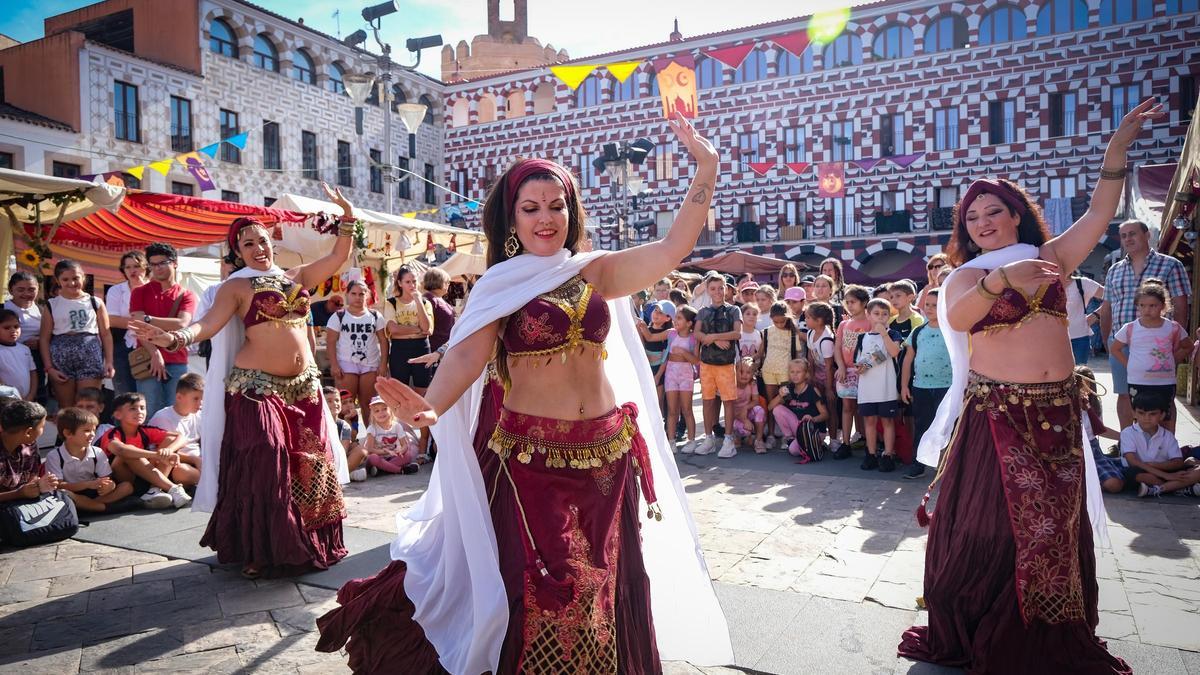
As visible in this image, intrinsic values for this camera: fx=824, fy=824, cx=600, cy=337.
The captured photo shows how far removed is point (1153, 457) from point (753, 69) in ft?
91.3

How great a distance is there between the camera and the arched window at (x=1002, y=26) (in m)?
27.5

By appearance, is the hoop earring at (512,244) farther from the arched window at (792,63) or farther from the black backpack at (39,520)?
the arched window at (792,63)

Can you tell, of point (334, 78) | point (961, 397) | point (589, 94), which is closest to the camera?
point (961, 397)

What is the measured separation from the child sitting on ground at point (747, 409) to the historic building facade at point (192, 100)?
51.7 feet

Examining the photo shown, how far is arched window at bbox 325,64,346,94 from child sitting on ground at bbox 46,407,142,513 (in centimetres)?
2611

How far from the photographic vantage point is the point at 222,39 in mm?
26359

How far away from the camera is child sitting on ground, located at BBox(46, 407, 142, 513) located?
5.98 m

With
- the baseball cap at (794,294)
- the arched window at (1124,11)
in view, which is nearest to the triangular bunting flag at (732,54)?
the baseball cap at (794,294)

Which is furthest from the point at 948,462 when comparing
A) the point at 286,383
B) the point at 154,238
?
the point at 154,238

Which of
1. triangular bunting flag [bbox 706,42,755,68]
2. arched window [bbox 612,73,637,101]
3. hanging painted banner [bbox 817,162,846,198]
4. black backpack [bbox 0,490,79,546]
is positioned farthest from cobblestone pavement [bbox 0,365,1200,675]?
arched window [bbox 612,73,637,101]

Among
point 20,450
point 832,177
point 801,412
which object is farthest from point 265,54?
point 801,412

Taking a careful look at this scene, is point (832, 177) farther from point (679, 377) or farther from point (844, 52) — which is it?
point (679, 377)

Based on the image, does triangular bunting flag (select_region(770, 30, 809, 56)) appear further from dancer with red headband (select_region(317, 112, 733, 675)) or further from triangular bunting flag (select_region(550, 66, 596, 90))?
dancer with red headband (select_region(317, 112, 733, 675))

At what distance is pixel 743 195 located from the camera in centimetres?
3206
